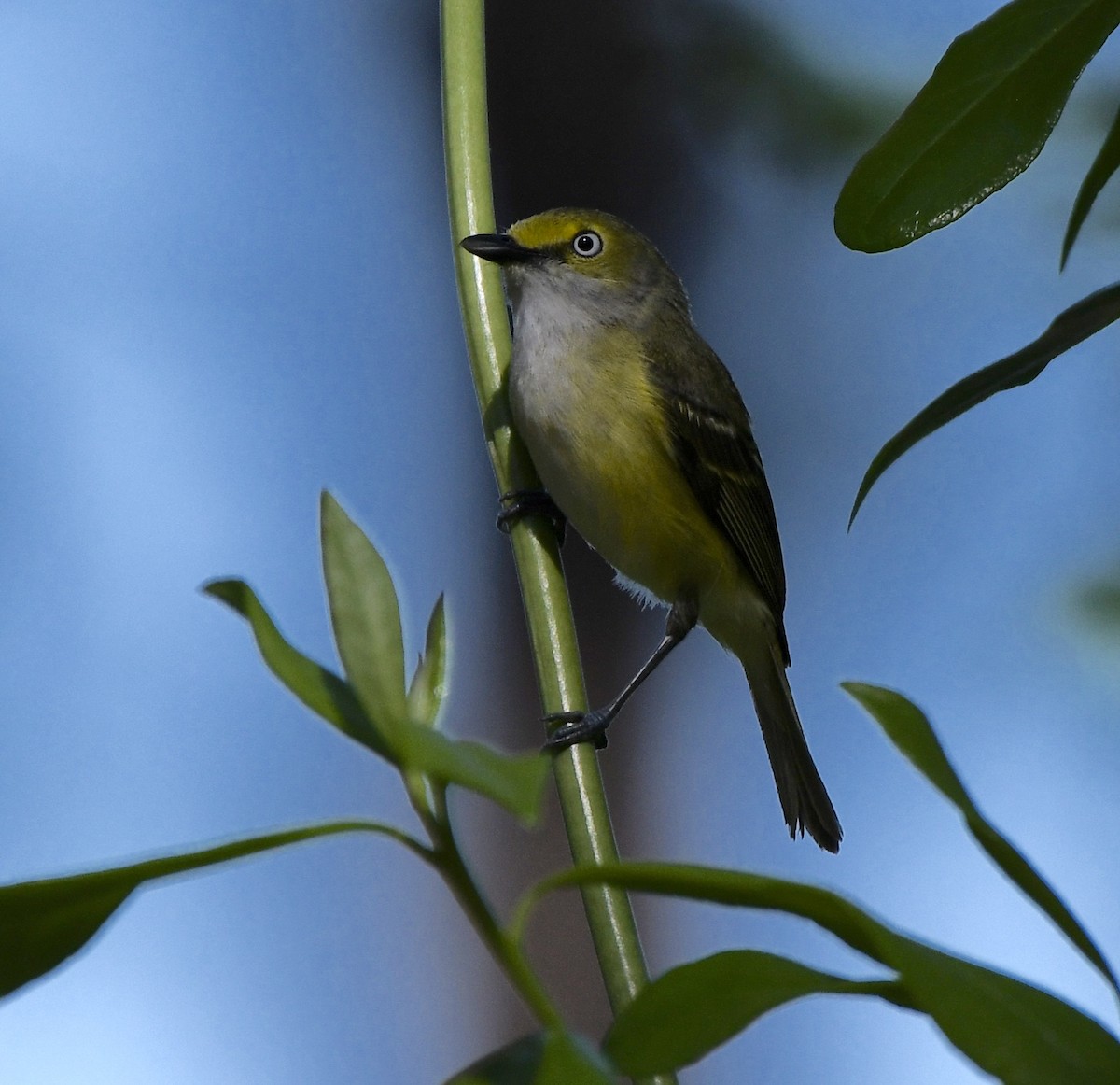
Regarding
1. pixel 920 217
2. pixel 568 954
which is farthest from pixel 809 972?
pixel 568 954

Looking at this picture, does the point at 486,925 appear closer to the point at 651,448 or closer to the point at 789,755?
the point at 651,448

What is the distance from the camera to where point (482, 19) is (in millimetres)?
960

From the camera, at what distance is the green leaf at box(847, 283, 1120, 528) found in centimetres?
76

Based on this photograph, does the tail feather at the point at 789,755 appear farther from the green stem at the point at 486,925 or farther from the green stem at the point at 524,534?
the green stem at the point at 486,925

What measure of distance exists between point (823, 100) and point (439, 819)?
3.00 meters

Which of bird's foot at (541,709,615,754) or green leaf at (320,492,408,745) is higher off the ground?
green leaf at (320,492,408,745)

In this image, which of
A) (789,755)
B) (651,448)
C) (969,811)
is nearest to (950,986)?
(969,811)

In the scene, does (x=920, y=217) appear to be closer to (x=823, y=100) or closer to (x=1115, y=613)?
(x=1115, y=613)

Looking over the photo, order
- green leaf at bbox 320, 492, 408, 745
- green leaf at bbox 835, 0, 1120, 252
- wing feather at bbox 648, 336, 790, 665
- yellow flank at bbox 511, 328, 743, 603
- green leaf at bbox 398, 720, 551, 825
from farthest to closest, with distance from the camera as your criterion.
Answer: wing feather at bbox 648, 336, 790, 665, yellow flank at bbox 511, 328, 743, 603, green leaf at bbox 835, 0, 1120, 252, green leaf at bbox 320, 492, 408, 745, green leaf at bbox 398, 720, 551, 825

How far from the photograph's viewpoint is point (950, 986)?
49cm

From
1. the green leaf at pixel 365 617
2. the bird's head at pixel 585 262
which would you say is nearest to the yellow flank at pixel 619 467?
the bird's head at pixel 585 262

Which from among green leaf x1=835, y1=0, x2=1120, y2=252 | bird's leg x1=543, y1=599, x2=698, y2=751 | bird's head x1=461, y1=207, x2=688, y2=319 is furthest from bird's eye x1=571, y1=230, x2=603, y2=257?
green leaf x1=835, y1=0, x2=1120, y2=252

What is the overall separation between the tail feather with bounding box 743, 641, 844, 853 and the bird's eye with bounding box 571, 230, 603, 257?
1.01 meters

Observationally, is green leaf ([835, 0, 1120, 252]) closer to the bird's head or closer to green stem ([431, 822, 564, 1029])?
green stem ([431, 822, 564, 1029])
